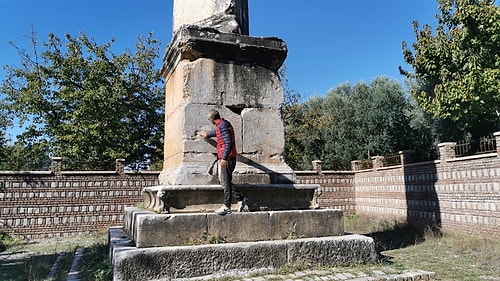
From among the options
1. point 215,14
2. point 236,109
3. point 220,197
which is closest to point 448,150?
point 236,109

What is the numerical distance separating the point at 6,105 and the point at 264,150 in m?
21.0

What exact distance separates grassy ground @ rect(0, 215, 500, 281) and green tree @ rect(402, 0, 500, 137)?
4277 mm

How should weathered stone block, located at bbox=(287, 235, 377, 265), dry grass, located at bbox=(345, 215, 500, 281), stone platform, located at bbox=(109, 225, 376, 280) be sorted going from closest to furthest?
1. stone platform, located at bbox=(109, 225, 376, 280)
2. weathered stone block, located at bbox=(287, 235, 377, 265)
3. dry grass, located at bbox=(345, 215, 500, 281)

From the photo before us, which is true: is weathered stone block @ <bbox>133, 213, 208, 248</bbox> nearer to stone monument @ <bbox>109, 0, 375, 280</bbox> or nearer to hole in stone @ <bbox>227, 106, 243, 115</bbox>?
stone monument @ <bbox>109, 0, 375, 280</bbox>

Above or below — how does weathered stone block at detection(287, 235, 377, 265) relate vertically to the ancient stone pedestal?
below

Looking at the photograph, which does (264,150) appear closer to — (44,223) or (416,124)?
(44,223)

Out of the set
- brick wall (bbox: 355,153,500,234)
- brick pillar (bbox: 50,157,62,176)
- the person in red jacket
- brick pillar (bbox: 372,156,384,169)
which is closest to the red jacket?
the person in red jacket

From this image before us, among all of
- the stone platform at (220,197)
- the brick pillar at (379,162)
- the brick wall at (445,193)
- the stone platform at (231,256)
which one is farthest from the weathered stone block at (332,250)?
the brick pillar at (379,162)

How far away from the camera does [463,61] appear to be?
12844mm

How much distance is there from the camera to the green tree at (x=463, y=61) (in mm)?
11430

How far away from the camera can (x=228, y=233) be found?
4906mm

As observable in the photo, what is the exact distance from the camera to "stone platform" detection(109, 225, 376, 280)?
4234 millimetres

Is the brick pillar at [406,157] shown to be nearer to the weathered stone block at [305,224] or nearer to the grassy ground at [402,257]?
the grassy ground at [402,257]

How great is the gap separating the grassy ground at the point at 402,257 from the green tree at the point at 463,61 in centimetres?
428
